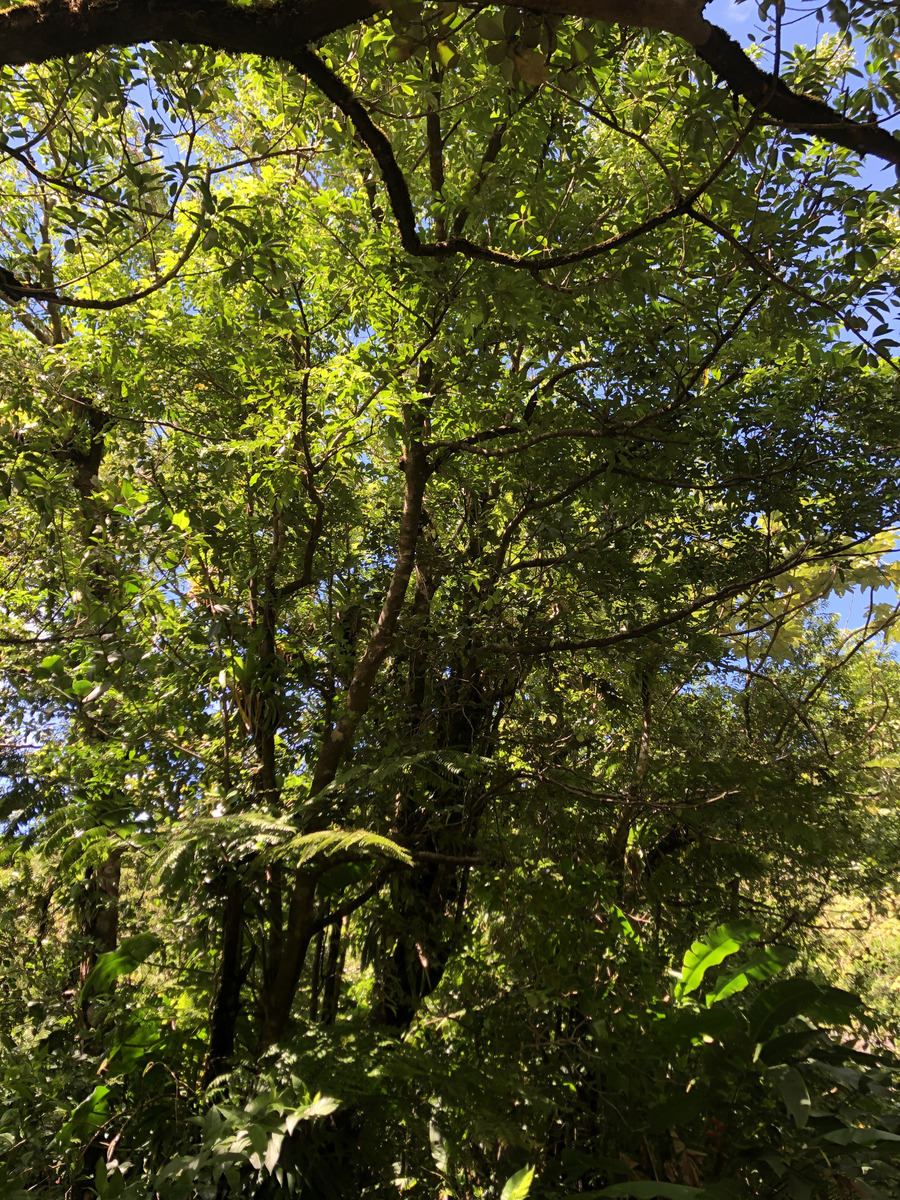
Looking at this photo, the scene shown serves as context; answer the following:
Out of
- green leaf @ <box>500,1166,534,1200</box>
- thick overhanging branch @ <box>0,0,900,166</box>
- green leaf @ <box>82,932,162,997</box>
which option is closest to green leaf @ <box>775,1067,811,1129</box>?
green leaf @ <box>500,1166,534,1200</box>

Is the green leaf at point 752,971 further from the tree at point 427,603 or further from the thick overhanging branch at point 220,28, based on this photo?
the thick overhanging branch at point 220,28

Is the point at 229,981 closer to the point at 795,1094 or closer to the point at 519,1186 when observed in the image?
the point at 519,1186

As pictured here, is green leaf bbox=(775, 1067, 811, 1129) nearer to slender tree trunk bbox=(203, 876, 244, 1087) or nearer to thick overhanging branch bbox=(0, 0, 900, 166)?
slender tree trunk bbox=(203, 876, 244, 1087)

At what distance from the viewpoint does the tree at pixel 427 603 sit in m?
2.35

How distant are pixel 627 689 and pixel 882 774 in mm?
1929

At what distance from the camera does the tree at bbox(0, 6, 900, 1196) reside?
7.72ft

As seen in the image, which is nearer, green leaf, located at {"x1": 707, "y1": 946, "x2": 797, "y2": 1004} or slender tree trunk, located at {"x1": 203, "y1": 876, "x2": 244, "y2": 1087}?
green leaf, located at {"x1": 707, "y1": 946, "x2": 797, "y2": 1004}

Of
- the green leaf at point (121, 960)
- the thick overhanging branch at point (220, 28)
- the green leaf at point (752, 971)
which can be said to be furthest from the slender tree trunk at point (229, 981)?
the thick overhanging branch at point (220, 28)

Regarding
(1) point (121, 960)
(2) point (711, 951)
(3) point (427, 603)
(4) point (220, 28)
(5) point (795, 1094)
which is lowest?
(5) point (795, 1094)

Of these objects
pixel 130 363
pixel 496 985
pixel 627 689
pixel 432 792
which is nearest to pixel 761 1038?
pixel 496 985

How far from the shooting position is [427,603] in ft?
12.7

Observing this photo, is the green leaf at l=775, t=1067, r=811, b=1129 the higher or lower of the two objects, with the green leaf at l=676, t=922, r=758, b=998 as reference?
lower

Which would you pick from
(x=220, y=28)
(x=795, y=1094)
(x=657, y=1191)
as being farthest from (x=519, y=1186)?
(x=220, y=28)

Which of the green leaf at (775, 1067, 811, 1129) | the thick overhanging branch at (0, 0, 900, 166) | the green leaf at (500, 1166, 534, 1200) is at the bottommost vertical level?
the green leaf at (500, 1166, 534, 1200)
